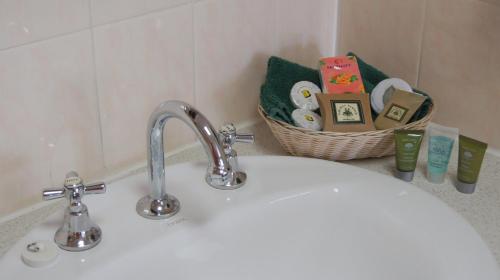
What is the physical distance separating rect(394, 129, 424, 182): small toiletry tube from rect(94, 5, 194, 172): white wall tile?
1.13 ft

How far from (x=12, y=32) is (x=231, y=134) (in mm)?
319

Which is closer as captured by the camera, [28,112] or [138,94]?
[28,112]

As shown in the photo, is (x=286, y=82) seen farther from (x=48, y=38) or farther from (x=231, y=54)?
(x=48, y=38)

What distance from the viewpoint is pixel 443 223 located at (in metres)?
1.08

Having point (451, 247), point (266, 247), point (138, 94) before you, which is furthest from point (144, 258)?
point (451, 247)

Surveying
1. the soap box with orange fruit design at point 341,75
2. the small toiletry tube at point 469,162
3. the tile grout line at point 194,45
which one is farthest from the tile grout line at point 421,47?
the tile grout line at point 194,45

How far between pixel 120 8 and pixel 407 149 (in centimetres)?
48

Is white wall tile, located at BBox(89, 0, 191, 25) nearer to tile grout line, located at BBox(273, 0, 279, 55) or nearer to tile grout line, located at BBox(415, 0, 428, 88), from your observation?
tile grout line, located at BBox(273, 0, 279, 55)

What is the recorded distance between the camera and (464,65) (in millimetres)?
1324

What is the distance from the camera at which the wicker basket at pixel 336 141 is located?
122cm

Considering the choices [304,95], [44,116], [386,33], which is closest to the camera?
[44,116]

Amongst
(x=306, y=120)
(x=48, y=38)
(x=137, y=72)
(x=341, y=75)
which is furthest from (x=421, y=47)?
(x=48, y=38)

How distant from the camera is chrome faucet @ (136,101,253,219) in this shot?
36.8 inches

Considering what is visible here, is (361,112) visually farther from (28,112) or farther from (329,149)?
(28,112)
